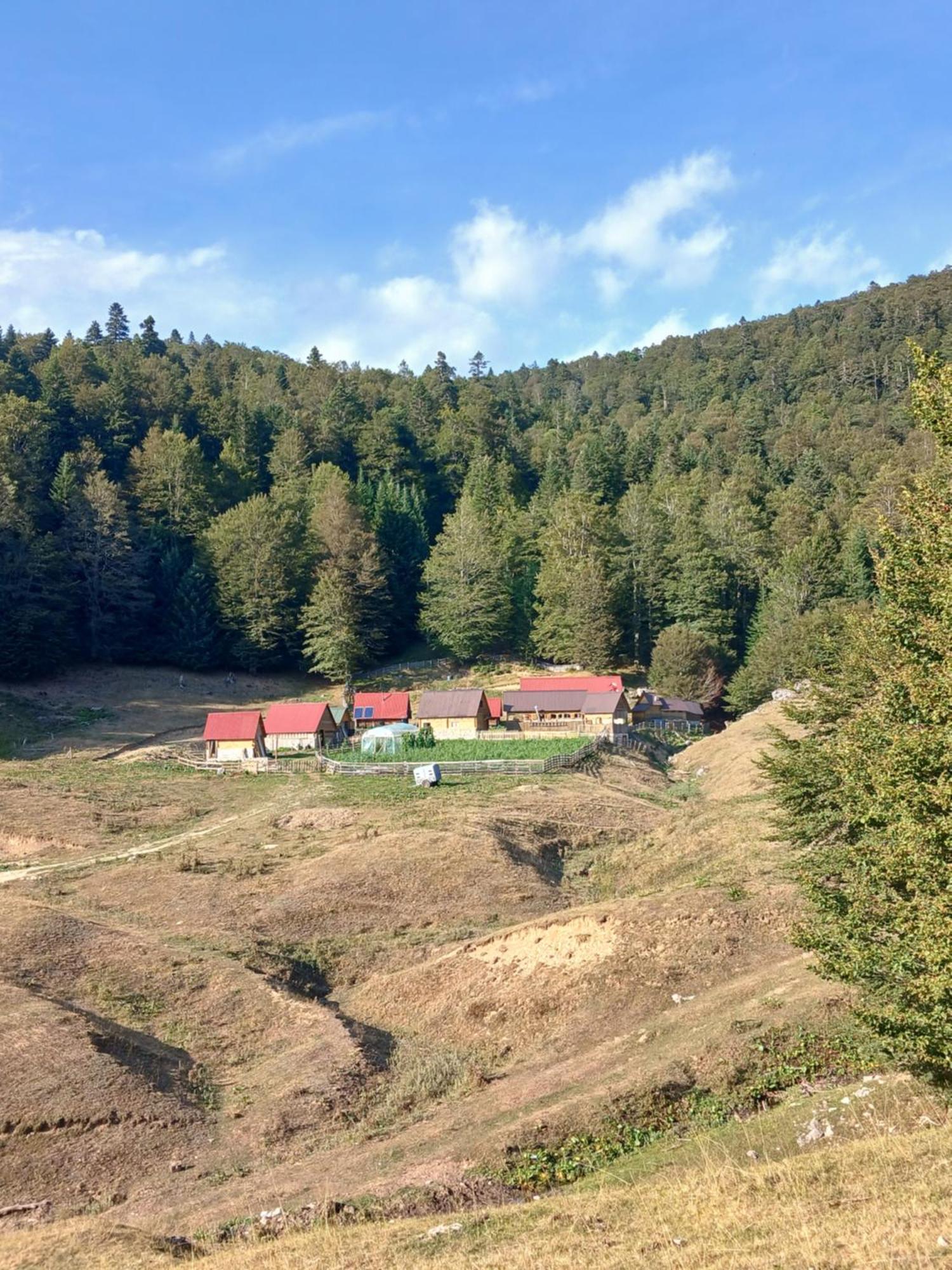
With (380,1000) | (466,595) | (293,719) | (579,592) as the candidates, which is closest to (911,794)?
(380,1000)

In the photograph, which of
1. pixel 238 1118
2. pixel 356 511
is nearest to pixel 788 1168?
pixel 238 1118

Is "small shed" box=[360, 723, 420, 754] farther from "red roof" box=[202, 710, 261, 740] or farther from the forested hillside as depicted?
the forested hillside

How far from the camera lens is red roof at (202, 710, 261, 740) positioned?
68.4 meters

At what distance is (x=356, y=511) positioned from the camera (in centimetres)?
10375

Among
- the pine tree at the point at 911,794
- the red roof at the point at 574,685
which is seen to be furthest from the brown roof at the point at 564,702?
the pine tree at the point at 911,794

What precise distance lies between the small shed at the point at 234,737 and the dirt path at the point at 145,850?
1528 centimetres

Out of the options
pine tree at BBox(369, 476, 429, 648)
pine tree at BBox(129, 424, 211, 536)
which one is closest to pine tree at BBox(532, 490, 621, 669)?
pine tree at BBox(369, 476, 429, 648)

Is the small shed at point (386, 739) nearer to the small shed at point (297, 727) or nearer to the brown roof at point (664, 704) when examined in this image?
the small shed at point (297, 727)

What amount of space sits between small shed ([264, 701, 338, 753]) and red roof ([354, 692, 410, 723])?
→ 154 inches

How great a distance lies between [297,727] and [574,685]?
2377cm

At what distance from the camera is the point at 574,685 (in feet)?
263

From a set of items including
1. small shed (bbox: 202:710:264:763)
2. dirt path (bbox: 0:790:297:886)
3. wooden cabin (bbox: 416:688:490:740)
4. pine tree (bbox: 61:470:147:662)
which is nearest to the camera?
dirt path (bbox: 0:790:297:886)

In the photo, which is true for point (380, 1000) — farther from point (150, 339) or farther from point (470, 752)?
point (150, 339)

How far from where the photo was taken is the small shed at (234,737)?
2687 inches
